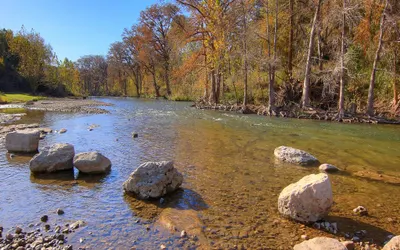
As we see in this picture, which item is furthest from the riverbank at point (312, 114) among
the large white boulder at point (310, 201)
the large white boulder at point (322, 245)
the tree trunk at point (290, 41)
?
the large white boulder at point (322, 245)

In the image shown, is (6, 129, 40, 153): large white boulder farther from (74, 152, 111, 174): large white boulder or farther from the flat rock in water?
the flat rock in water

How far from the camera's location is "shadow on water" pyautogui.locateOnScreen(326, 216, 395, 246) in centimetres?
476

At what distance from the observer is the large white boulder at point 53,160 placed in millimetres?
7852

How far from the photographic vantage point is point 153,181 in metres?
6.39

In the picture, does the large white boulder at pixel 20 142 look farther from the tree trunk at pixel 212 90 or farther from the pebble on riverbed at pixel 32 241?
the tree trunk at pixel 212 90

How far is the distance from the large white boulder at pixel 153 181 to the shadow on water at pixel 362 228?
3.38 meters

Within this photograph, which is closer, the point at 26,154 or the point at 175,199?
the point at 175,199

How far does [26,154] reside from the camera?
10.0m

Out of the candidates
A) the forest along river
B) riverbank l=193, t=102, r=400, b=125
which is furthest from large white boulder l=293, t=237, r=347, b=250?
riverbank l=193, t=102, r=400, b=125

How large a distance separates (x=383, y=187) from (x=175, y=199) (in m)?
5.33

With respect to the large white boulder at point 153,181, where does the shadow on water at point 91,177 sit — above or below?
below

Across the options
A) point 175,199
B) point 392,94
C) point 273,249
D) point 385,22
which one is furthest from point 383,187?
point 392,94

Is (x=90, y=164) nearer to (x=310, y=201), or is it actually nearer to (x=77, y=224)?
(x=77, y=224)

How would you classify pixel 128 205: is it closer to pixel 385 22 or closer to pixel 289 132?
pixel 289 132
